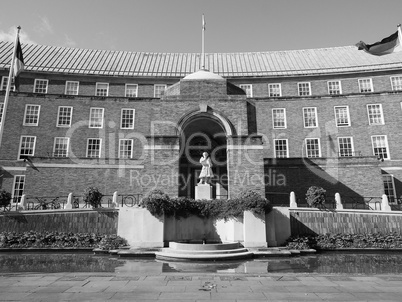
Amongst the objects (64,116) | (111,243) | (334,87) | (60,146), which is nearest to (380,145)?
(334,87)

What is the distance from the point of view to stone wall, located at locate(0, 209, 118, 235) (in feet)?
61.4

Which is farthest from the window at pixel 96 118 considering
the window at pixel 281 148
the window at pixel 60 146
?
the window at pixel 281 148

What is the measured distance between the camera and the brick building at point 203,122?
21.8 m

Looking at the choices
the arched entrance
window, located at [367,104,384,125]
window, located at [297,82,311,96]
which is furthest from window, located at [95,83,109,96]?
window, located at [367,104,384,125]

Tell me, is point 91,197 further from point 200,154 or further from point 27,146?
point 27,146

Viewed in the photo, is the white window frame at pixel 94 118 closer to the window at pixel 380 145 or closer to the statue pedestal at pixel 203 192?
the statue pedestal at pixel 203 192

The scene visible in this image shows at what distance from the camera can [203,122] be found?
23.6 metres

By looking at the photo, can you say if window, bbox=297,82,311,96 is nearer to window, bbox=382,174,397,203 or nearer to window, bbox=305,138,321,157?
window, bbox=305,138,321,157

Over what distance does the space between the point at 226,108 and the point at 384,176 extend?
19338mm

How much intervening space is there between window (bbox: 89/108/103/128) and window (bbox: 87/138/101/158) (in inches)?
64.0

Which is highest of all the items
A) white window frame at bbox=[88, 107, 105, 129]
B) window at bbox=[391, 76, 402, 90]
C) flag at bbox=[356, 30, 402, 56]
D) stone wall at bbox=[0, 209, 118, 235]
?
window at bbox=[391, 76, 402, 90]

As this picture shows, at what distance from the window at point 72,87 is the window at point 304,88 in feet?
91.5

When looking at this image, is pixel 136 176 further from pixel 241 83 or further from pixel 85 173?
pixel 241 83

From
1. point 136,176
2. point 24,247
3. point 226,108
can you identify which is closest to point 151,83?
point 136,176
